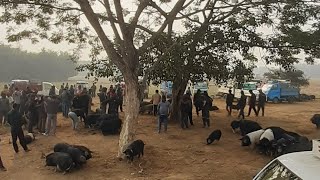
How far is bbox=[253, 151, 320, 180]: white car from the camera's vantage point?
3.67 metres

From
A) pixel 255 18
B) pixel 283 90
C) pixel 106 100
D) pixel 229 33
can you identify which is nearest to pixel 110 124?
pixel 106 100

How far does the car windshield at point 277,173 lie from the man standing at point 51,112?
10.9m

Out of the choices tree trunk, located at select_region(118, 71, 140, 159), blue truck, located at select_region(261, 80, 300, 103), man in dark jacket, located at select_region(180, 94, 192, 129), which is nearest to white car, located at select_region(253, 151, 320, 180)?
tree trunk, located at select_region(118, 71, 140, 159)

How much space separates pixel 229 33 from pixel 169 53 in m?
3.76

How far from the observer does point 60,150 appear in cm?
1124

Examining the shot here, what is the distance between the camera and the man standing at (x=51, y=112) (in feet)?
47.2

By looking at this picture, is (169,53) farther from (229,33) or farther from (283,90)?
(283,90)

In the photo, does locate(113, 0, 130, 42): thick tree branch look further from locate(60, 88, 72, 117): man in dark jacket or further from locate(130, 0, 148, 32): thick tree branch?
locate(60, 88, 72, 117): man in dark jacket

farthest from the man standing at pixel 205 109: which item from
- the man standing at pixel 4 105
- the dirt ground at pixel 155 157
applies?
the man standing at pixel 4 105

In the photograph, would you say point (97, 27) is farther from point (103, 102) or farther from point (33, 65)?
point (33, 65)

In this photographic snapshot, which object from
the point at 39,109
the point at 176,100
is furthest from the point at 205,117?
the point at 39,109

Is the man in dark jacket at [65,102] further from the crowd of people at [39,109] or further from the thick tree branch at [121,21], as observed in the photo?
the thick tree branch at [121,21]

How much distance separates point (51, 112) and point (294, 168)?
39.3 feet

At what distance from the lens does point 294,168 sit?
3.90 meters
